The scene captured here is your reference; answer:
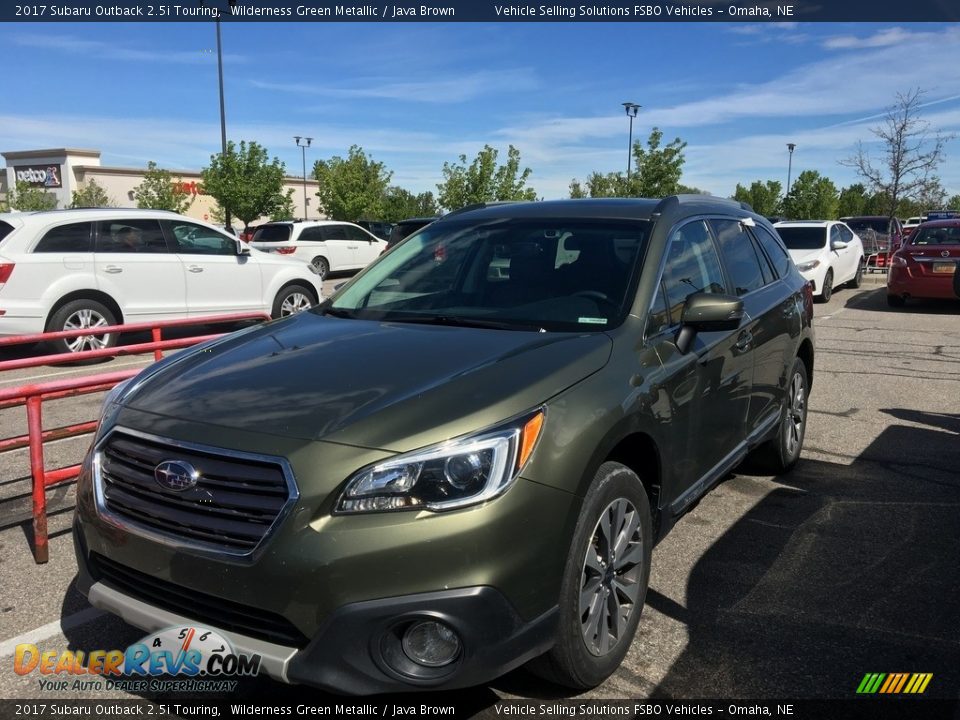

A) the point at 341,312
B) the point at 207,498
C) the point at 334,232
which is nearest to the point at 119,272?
the point at 341,312

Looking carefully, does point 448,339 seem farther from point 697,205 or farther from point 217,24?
point 217,24

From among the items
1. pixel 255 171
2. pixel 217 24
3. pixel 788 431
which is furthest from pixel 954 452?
pixel 255 171

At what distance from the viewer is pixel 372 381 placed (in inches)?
108

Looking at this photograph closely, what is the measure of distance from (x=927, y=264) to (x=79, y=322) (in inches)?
527

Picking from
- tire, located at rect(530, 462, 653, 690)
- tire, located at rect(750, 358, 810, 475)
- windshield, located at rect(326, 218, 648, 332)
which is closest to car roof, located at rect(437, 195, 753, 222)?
windshield, located at rect(326, 218, 648, 332)

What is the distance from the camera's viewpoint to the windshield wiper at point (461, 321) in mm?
3324

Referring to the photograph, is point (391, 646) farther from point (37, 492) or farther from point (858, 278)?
point (858, 278)

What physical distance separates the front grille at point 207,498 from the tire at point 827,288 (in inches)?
606

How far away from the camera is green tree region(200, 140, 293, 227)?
3675 cm

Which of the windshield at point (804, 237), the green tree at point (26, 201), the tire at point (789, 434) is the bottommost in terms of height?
the tire at point (789, 434)

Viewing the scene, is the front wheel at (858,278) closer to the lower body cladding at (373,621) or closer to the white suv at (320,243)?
the white suv at (320,243)

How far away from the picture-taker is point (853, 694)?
2.85 metres

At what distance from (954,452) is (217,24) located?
95.7 feet

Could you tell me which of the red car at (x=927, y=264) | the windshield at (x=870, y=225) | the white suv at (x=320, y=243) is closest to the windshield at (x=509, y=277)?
the red car at (x=927, y=264)
